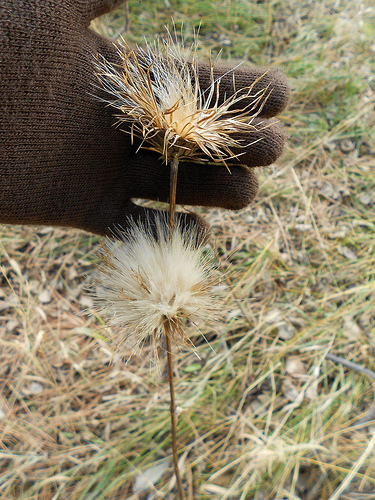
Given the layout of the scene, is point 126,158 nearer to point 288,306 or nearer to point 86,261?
point 86,261

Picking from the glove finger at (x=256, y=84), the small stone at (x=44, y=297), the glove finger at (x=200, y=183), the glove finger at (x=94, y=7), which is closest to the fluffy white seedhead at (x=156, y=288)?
the glove finger at (x=200, y=183)

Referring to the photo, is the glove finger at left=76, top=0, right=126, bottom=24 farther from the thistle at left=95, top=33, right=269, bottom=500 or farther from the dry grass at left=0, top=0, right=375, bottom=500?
the dry grass at left=0, top=0, right=375, bottom=500

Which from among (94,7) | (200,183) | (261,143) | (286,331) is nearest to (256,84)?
(261,143)

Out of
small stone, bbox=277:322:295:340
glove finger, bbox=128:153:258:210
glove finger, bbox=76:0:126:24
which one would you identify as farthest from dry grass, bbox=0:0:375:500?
glove finger, bbox=76:0:126:24

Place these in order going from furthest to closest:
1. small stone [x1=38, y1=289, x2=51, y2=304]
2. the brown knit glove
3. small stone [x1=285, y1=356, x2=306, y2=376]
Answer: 1. small stone [x1=38, y1=289, x2=51, y2=304]
2. small stone [x1=285, y1=356, x2=306, y2=376]
3. the brown knit glove

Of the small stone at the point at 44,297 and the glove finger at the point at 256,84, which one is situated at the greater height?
the glove finger at the point at 256,84

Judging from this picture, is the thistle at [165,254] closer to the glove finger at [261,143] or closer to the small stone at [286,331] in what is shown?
the glove finger at [261,143]

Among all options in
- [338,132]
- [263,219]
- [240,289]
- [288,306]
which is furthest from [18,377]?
[338,132]
